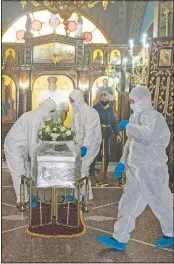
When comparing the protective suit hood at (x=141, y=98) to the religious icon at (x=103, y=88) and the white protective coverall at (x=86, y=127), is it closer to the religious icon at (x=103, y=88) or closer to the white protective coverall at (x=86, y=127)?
the white protective coverall at (x=86, y=127)

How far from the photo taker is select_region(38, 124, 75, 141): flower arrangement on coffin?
4.07 metres

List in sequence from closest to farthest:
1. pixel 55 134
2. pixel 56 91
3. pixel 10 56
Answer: pixel 55 134 → pixel 10 56 → pixel 56 91

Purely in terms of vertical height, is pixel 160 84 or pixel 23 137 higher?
pixel 160 84

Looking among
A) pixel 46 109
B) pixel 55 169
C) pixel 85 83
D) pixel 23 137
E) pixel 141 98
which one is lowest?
pixel 55 169

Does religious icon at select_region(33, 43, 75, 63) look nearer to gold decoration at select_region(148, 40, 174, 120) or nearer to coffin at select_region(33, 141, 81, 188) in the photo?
gold decoration at select_region(148, 40, 174, 120)

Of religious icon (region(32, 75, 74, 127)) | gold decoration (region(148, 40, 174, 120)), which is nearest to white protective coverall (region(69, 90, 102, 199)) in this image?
gold decoration (region(148, 40, 174, 120))

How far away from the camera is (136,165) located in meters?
3.33

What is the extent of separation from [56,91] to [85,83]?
1.95 feet

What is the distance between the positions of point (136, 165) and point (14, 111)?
568 centimetres

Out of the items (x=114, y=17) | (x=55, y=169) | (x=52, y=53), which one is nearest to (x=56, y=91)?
(x=52, y=53)

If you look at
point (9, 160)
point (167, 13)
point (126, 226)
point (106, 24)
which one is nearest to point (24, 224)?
point (9, 160)

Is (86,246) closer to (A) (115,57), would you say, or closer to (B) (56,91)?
(B) (56,91)

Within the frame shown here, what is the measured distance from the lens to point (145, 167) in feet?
10.9

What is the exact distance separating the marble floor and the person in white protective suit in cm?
14
